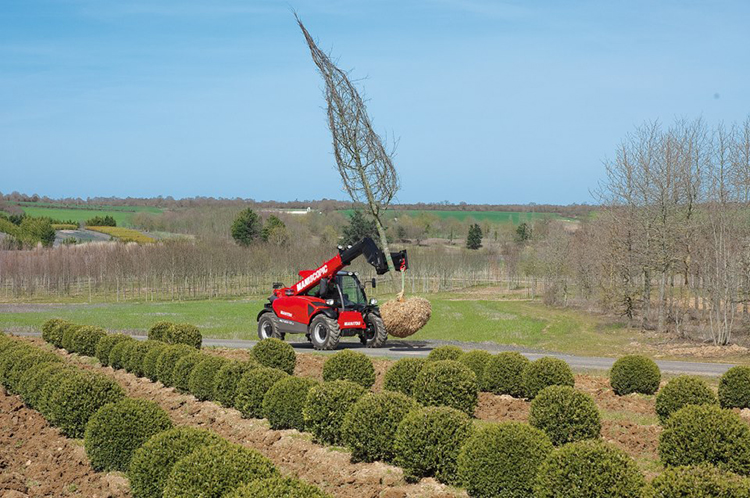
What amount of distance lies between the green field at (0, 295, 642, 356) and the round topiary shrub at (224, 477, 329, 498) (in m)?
19.8

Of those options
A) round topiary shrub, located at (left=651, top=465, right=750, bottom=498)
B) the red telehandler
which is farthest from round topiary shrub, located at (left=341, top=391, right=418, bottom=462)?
the red telehandler

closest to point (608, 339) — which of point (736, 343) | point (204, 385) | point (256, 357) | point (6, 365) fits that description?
point (736, 343)

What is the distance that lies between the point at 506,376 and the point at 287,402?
4.54 m

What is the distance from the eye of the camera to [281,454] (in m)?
10.6

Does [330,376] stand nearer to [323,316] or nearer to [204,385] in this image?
[204,385]

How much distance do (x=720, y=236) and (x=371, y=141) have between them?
1358 centimetres

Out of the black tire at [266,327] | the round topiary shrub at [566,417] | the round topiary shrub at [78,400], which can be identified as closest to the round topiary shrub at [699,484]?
the round topiary shrub at [566,417]

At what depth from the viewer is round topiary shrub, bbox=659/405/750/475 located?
845cm

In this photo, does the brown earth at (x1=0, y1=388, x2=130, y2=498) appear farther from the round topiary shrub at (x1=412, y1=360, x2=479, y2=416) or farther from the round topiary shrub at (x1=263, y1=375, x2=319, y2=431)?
the round topiary shrub at (x1=412, y1=360, x2=479, y2=416)

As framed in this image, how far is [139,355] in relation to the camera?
668 inches

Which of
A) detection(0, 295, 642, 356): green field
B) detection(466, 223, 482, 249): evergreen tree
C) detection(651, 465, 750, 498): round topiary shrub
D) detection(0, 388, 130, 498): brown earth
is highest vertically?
detection(466, 223, 482, 249): evergreen tree

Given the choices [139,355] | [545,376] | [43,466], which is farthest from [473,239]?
[43,466]

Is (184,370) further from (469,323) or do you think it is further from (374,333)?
(469,323)

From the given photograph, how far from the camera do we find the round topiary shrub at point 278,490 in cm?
638
